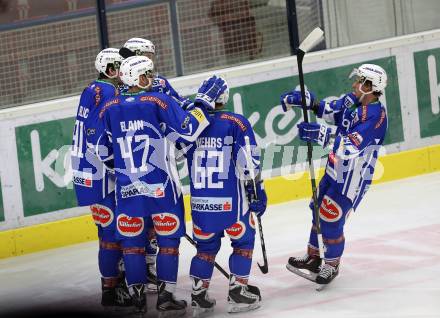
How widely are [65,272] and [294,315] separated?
7.84 feet

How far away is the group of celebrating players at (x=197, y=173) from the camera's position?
6.50 meters

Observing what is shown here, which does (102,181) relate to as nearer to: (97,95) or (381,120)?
(97,95)

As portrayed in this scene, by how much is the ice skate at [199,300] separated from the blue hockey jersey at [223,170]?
0.35 m

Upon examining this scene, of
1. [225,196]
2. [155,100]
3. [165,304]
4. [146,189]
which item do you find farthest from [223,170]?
[165,304]

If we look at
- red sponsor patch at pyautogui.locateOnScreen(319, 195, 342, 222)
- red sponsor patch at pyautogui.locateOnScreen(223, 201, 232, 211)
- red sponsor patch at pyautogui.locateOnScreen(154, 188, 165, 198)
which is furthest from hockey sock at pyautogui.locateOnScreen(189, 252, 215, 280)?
red sponsor patch at pyautogui.locateOnScreen(319, 195, 342, 222)

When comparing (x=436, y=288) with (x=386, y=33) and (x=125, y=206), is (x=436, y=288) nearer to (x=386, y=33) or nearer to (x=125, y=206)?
(x=125, y=206)

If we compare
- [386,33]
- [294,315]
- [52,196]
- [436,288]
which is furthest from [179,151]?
[386,33]

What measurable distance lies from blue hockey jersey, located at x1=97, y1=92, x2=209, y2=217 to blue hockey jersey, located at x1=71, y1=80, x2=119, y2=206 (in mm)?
431

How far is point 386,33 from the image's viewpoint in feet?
34.2

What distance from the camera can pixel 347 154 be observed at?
22.5ft

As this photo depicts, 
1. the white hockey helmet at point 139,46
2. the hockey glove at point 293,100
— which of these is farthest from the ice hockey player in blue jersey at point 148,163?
the hockey glove at point 293,100

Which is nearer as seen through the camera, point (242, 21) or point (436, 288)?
point (436, 288)

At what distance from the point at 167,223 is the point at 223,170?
0.46m

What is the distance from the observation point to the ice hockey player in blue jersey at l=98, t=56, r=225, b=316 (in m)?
6.50
